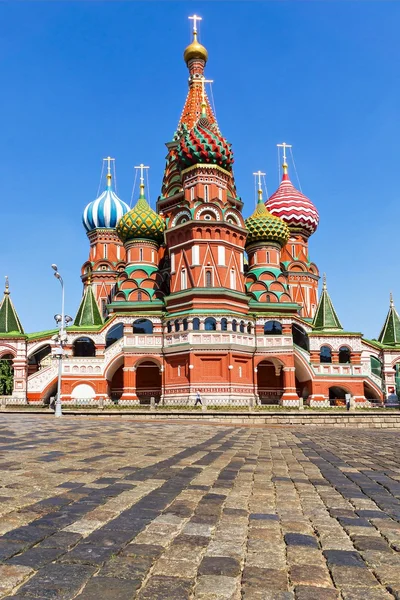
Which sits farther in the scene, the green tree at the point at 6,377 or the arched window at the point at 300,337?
the arched window at the point at 300,337

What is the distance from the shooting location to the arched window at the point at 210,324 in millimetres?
35906

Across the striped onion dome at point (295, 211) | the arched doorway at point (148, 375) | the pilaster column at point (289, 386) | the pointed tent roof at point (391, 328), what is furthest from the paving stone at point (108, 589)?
the striped onion dome at point (295, 211)

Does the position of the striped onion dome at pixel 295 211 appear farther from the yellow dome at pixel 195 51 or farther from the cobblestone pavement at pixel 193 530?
the cobblestone pavement at pixel 193 530

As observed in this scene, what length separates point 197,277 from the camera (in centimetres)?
3691

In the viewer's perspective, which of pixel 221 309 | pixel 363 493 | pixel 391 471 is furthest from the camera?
pixel 221 309

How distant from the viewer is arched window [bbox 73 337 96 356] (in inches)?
1606

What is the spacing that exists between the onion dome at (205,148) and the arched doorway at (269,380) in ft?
51.2

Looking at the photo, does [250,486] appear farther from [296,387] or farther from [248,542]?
[296,387]

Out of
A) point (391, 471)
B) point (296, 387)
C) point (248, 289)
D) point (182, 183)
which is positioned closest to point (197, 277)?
point (248, 289)

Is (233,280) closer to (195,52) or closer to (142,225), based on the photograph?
(142,225)

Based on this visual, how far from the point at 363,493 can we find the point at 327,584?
2.91 m

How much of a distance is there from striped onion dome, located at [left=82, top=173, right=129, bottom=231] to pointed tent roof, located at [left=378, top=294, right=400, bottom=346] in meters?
27.5

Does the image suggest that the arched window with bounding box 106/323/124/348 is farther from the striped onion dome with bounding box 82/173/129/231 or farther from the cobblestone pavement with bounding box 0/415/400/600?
the cobblestone pavement with bounding box 0/415/400/600

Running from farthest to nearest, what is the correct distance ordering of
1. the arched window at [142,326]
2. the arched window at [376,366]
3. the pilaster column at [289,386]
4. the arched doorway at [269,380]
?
1. the arched window at [376,366]
2. the arched window at [142,326]
3. the arched doorway at [269,380]
4. the pilaster column at [289,386]
